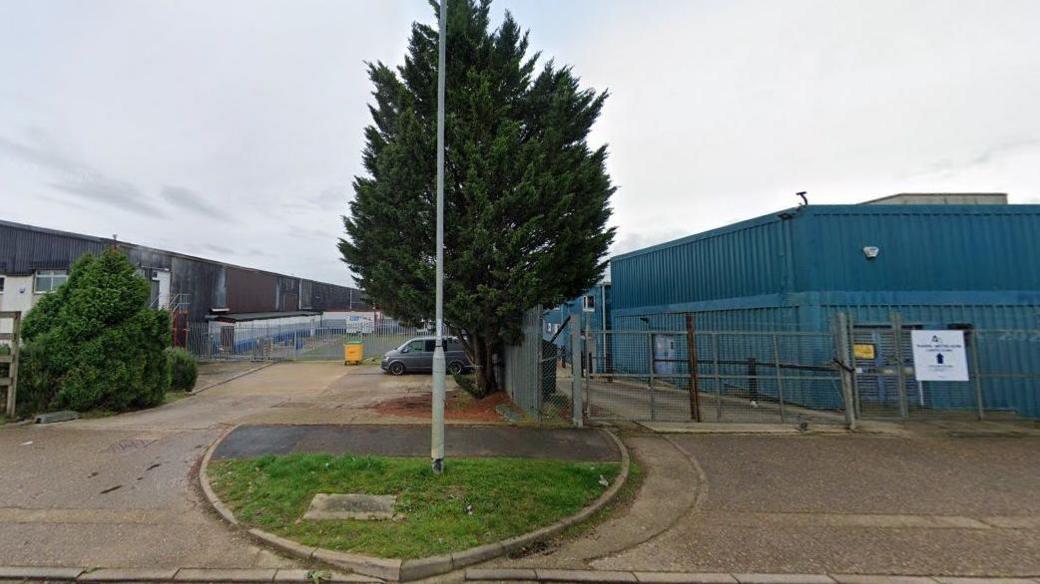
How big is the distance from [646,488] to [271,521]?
4237 millimetres

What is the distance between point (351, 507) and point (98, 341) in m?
8.31

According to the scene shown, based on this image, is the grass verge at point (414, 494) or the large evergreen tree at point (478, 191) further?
the large evergreen tree at point (478, 191)

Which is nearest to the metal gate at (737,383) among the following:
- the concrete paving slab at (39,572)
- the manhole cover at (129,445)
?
the concrete paving slab at (39,572)

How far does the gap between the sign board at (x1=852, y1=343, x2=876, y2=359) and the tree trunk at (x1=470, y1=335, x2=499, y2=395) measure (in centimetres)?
796

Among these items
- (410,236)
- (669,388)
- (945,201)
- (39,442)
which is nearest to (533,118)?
(410,236)

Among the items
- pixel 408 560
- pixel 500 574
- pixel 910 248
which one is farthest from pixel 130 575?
pixel 910 248

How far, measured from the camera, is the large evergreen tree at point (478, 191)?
8.80m

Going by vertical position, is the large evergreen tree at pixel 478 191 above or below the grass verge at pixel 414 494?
above

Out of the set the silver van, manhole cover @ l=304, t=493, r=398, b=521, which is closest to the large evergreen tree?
manhole cover @ l=304, t=493, r=398, b=521

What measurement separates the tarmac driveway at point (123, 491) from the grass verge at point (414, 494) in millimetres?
356

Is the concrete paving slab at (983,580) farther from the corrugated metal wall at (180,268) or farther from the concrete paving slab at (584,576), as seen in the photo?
the corrugated metal wall at (180,268)

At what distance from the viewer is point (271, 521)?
438 cm

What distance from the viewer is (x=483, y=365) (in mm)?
11227

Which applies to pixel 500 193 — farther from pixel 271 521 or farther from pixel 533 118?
pixel 271 521
